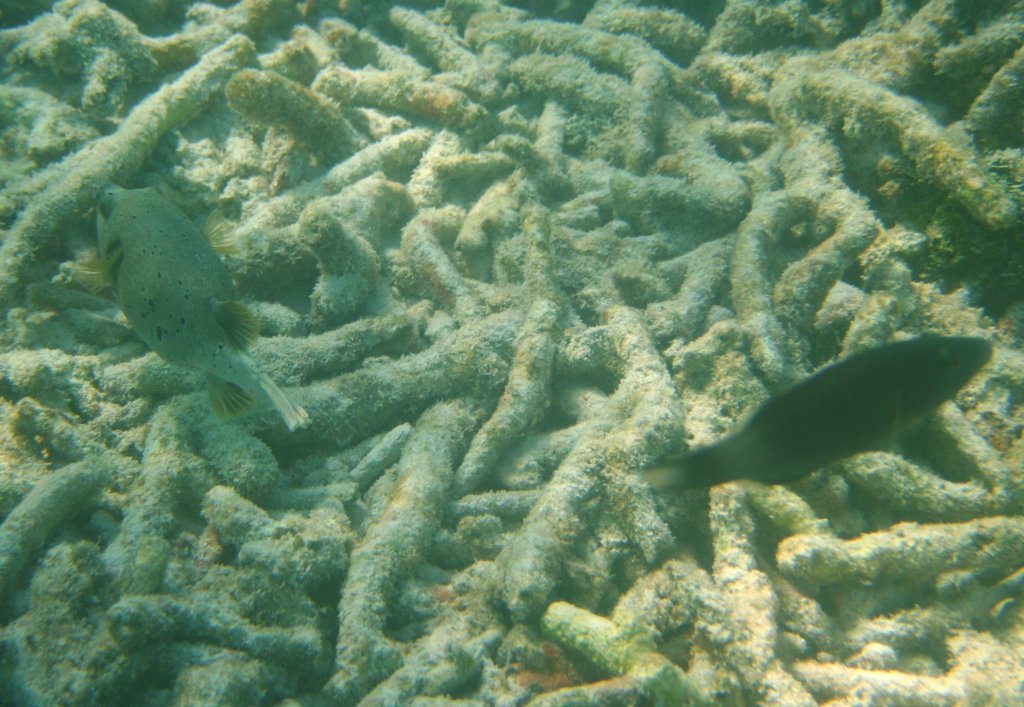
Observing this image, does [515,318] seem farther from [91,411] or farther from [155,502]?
[91,411]

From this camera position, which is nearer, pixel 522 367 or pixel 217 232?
pixel 217 232

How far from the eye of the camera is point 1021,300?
9.55 feet

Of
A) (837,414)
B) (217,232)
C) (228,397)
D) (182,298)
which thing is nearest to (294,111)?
(217,232)

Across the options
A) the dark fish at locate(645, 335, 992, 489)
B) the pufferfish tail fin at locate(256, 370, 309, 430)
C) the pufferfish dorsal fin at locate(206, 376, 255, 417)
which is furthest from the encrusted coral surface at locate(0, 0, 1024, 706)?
the dark fish at locate(645, 335, 992, 489)

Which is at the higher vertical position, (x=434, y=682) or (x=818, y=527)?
(x=818, y=527)

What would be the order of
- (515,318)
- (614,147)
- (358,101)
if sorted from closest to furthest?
(515,318) → (614,147) → (358,101)

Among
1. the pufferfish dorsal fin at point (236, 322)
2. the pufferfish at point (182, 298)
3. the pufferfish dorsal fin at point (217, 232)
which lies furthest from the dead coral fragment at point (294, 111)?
the pufferfish dorsal fin at point (236, 322)

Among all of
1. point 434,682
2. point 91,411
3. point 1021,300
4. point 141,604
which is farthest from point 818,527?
point 91,411

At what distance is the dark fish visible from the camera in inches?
55.4

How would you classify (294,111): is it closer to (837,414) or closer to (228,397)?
(228,397)

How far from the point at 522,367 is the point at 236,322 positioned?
1.42 meters

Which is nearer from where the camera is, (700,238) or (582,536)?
(582,536)

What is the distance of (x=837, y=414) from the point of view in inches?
55.6

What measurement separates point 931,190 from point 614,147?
2083mm
